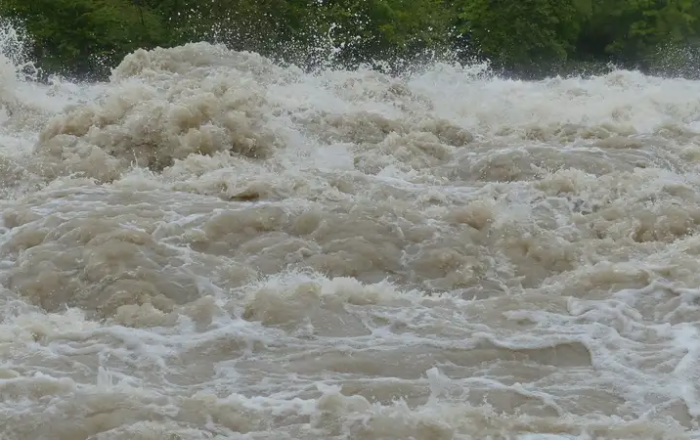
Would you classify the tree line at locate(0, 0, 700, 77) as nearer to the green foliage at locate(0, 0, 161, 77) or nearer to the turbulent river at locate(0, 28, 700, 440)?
the green foliage at locate(0, 0, 161, 77)

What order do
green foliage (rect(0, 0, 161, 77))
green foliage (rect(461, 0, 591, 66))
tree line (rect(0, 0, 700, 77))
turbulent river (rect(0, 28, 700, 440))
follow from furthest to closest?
green foliage (rect(461, 0, 591, 66))
tree line (rect(0, 0, 700, 77))
green foliage (rect(0, 0, 161, 77))
turbulent river (rect(0, 28, 700, 440))

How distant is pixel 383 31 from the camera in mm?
21297

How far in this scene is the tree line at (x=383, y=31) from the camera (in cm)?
1900

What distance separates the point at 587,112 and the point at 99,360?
818 cm

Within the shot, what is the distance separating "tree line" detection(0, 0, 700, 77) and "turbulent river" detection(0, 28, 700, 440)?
7.93m

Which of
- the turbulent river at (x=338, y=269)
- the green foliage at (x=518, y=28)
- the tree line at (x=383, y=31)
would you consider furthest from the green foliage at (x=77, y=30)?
A: the green foliage at (x=518, y=28)

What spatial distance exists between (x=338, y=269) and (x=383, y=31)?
15.5 meters

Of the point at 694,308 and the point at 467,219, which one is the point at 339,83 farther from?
the point at 694,308

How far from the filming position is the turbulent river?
4.61 meters

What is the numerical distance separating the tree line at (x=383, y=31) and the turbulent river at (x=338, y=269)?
7929 mm

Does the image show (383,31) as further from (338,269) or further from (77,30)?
(338,269)

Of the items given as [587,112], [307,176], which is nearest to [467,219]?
[307,176]

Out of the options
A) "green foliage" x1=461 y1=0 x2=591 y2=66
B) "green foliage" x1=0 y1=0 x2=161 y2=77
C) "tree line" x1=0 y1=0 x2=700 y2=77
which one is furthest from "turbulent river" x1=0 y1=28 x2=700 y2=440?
"green foliage" x1=461 y1=0 x2=591 y2=66

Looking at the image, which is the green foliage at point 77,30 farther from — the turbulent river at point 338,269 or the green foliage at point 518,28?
the green foliage at point 518,28
